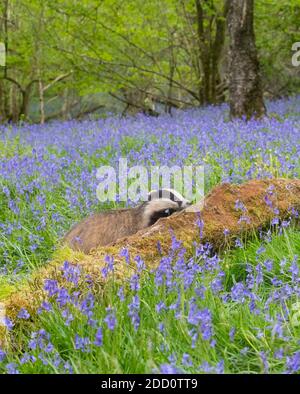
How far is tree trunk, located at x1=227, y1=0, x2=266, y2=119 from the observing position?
9812 mm

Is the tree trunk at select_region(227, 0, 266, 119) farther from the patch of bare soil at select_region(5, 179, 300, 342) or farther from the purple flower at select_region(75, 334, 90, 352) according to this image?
the purple flower at select_region(75, 334, 90, 352)

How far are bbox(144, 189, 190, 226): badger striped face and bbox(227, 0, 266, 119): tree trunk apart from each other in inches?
193

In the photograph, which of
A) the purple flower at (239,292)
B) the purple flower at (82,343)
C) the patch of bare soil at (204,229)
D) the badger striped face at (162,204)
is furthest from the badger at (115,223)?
the purple flower at (82,343)

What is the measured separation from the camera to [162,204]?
4.92 meters

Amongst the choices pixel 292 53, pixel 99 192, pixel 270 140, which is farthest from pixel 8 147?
pixel 292 53

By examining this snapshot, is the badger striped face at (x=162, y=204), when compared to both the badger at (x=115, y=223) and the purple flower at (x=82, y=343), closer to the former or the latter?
the badger at (x=115, y=223)

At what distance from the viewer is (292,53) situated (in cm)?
1509

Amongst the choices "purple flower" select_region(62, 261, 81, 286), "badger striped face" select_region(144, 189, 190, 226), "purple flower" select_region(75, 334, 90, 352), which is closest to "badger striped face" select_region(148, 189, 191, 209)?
"badger striped face" select_region(144, 189, 190, 226)

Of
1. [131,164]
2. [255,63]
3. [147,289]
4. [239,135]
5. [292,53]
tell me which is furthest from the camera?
[292,53]

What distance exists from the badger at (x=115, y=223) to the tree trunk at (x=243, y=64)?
208 inches

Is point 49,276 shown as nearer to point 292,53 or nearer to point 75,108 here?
point 292,53

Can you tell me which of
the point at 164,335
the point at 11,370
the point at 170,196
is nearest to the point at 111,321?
the point at 164,335

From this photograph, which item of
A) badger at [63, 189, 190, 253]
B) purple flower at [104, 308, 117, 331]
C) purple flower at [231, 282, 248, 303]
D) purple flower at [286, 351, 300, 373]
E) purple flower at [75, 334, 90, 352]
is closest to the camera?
purple flower at [286, 351, 300, 373]
